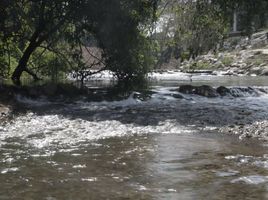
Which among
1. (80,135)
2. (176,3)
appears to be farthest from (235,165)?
(176,3)

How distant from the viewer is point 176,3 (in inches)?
939

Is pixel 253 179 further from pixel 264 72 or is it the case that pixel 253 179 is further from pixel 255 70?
pixel 255 70

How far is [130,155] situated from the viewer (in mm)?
8180

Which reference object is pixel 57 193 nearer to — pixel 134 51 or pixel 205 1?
pixel 134 51

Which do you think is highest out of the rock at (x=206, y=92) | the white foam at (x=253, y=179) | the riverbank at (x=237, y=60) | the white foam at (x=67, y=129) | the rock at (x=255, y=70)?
the riverbank at (x=237, y=60)

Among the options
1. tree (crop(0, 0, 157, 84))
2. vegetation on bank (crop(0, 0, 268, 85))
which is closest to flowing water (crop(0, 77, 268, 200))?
tree (crop(0, 0, 157, 84))

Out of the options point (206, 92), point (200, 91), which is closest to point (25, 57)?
point (200, 91)

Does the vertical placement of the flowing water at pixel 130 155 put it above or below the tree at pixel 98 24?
below

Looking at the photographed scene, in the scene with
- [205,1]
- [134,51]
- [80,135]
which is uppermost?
[205,1]

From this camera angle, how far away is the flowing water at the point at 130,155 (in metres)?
5.92

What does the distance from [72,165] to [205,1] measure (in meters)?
14.8

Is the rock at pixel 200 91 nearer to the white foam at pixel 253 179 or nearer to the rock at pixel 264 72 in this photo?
the white foam at pixel 253 179

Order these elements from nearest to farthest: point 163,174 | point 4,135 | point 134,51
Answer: point 163,174, point 4,135, point 134,51

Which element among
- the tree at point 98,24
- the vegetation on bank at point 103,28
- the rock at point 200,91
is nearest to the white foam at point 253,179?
the vegetation on bank at point 103,28
